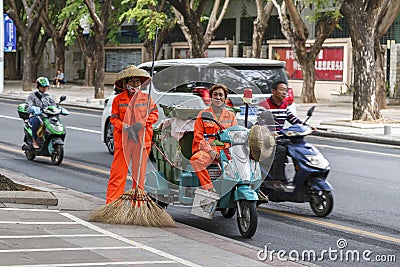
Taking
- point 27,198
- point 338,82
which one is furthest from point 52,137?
point 338,82

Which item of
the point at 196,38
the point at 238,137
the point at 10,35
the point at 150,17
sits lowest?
the point at 238,137

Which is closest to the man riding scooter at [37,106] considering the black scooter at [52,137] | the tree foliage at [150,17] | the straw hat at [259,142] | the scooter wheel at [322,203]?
the black scooter at [52,137]

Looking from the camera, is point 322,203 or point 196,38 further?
point 196,38

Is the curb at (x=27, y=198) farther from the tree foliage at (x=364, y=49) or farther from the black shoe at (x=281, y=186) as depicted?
the tree foliage at (x=364, y=49)

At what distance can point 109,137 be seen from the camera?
17891mm

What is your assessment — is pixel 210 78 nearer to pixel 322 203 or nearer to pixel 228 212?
pixel 228 212

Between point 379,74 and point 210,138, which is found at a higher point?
point 379,74

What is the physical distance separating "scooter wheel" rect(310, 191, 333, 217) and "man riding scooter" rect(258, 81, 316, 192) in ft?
1.14

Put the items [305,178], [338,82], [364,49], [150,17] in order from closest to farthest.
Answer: [305,178], [364,49], [150,17], [338,82]

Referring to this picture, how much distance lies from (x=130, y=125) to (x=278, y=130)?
2.16 m

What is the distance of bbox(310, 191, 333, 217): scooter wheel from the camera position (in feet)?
35.3

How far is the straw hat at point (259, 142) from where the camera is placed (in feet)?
30.9

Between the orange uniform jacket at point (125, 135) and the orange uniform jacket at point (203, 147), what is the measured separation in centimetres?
70

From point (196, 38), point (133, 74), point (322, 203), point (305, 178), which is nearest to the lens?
point (133, 74)
